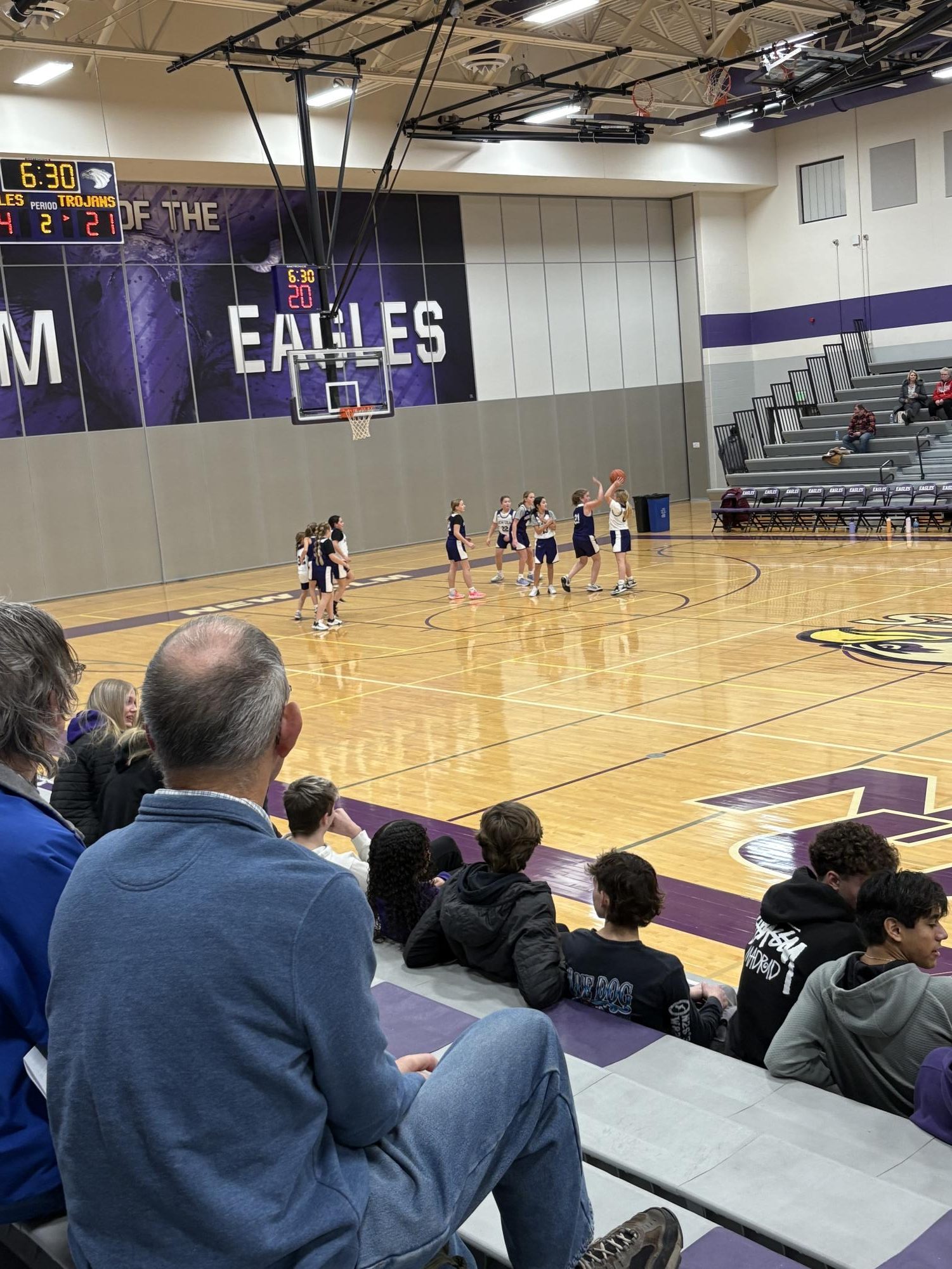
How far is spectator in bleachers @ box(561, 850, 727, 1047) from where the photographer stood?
4.04 m

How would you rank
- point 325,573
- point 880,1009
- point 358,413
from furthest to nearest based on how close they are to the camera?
point 358,413 → point 325,573 → point 880,1009

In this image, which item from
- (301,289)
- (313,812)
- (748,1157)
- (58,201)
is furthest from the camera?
(301,289)

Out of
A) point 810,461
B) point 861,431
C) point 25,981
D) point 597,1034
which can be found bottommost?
point 597,1034

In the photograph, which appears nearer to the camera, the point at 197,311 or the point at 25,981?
the point at 25,981

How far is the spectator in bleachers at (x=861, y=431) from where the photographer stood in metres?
25.4

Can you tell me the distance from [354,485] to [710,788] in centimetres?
1844

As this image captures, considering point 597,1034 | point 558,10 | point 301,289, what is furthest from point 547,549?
point 597,1034

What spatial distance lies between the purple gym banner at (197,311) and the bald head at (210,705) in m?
20.5

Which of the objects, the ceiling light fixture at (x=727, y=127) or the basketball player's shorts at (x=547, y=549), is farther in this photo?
the ceiling light fixture at (x=727, y=127)

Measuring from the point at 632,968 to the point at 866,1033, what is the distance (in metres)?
0.86

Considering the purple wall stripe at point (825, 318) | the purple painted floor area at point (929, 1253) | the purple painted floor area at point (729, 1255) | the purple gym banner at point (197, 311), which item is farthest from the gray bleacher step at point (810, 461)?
the purple painted floor area at point (729, 1255)

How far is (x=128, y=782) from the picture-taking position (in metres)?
4.63

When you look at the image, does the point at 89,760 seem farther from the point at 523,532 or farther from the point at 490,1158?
the point at 523,532

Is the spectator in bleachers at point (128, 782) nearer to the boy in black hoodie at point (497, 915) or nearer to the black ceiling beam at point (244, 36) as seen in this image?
the boy in black hoodie at point (497, 915)
